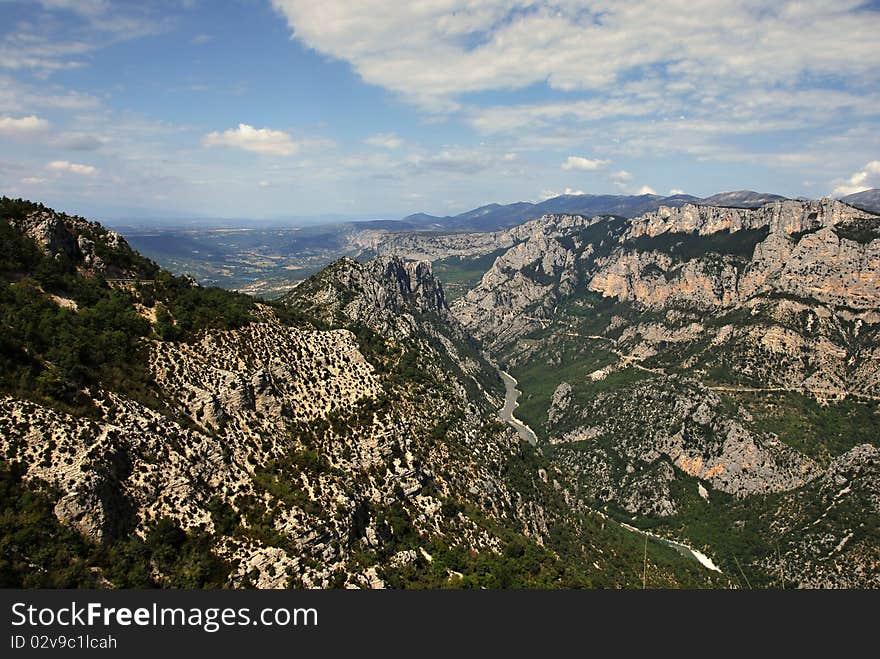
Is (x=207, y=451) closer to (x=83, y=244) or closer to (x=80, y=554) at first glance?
(x=80, y=554)

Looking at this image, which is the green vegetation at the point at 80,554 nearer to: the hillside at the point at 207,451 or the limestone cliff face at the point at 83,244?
the hillside at the point at 207,451

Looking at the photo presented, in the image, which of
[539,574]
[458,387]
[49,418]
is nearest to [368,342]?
[458,387]

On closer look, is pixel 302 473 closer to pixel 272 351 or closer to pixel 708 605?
pixel 272 351

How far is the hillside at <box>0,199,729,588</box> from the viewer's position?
47281mm

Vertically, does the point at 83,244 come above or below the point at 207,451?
above

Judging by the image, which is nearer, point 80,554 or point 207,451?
point 80,554

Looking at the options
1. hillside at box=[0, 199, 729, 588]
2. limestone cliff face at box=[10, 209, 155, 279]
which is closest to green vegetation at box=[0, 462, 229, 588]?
hillside at box=[0, 199, 729, 588]

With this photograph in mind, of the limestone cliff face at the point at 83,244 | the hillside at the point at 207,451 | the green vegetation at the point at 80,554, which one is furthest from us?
the limestone cliff face at the point at 83,244

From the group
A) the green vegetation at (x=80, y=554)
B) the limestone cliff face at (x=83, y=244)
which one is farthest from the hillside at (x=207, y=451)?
the limestone cliff face at (x=83, y=244)

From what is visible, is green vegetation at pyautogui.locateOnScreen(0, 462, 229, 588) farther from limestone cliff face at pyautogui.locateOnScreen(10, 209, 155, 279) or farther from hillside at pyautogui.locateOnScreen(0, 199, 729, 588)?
limestone cliff face at pyautogui.locateOnScreen(10, 209, 155, 279)

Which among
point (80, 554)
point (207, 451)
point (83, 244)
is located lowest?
point (80, 554)

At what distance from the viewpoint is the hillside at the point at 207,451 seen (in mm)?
47281

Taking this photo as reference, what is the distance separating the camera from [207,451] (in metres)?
62.0

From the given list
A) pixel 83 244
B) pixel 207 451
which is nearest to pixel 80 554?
pixel 207 451
